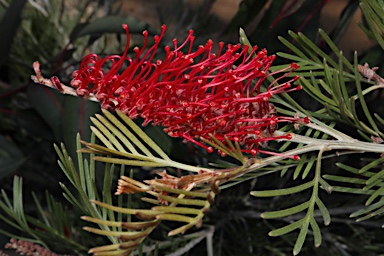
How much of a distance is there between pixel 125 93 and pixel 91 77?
0.05 feet

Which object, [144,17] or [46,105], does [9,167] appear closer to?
[46,105]

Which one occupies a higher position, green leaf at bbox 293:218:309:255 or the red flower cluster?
the red flower cluster

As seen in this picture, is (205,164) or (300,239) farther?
(205,164)

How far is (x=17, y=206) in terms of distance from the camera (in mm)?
317

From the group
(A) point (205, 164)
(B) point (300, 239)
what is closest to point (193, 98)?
(B) point (300, 239)

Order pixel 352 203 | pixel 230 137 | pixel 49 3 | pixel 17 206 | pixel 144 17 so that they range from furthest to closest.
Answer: pixel 144 17
pixel 49 3
pixel 352 203
pixel 17 206
pixel 230 137

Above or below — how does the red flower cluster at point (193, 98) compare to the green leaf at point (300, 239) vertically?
above

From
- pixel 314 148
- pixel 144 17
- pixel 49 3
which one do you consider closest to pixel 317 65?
pixel 314 148

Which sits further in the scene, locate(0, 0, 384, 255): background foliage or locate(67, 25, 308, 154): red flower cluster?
locate(0, 0, 384, 255): background foliage

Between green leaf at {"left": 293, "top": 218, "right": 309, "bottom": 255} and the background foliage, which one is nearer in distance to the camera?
green leaf at {"left": 293, "top": 218, "right": 309, "bottom": 255}

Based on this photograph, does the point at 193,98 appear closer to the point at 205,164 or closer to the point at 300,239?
the point at 300,239

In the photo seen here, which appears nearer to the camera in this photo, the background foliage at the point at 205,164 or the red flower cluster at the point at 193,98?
the red flower cluster at the point at 193,98

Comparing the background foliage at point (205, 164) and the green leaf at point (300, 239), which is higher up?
the background foliage at point (205, 164)

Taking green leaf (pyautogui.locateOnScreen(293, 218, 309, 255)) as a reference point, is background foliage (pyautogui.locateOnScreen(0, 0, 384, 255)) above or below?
above
